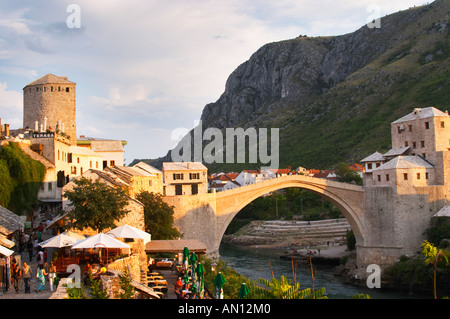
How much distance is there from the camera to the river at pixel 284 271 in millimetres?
35750

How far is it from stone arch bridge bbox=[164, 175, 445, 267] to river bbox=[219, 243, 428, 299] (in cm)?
390

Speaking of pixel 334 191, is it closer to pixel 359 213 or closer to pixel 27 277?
pixel 359 213

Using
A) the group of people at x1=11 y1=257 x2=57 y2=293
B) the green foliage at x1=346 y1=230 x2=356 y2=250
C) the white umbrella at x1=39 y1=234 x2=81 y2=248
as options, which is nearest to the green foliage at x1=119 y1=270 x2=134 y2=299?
the group of people at x1=11 y1=257 x2=57 y2=293

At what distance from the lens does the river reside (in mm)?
35750

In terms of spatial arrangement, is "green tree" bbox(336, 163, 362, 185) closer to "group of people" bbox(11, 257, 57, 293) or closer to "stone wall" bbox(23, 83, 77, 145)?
"stone wall" bbox(23, 83, 77, 145)

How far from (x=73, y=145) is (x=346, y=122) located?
60209 mm

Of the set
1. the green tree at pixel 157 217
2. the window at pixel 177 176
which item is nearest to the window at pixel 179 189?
the window at pixel 177 176

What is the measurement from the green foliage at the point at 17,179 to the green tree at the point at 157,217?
6.30m

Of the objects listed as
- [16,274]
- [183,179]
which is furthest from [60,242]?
[183,179]

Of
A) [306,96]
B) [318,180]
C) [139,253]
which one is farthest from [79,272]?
[306,96]

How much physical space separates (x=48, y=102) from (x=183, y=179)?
1527 centimetres

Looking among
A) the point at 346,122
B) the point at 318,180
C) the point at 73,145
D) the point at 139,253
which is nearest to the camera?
the point at 139,253
